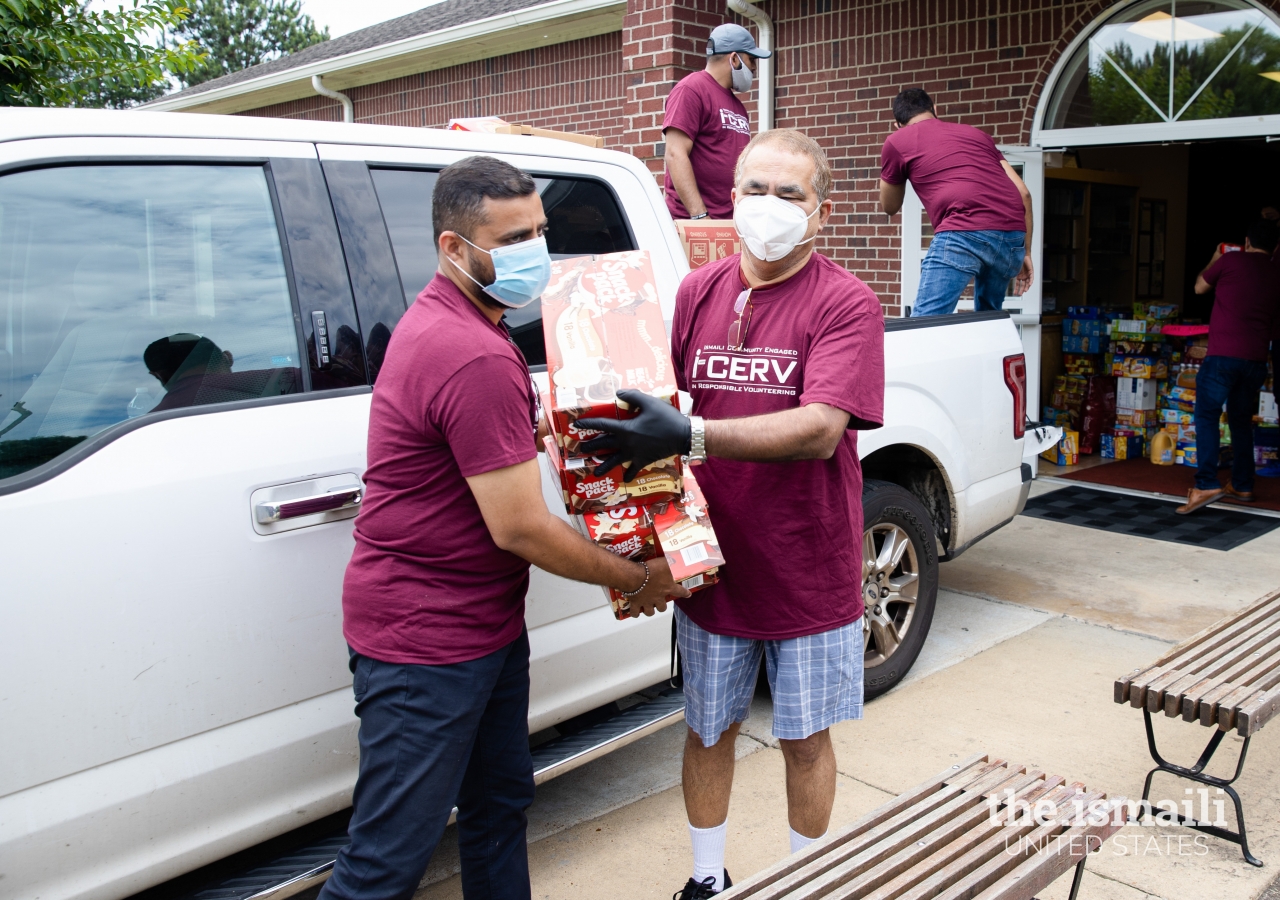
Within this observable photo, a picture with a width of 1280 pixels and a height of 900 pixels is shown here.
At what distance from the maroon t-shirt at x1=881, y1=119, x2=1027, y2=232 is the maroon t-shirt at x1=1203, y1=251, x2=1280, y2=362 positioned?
2.83m

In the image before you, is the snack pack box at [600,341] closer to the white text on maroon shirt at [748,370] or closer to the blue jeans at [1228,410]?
A: the white text on maroon shirt at [748,370]

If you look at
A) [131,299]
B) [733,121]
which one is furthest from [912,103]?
[131,299]

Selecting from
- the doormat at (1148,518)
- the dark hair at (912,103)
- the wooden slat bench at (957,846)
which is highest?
the dark hair at (912,103)

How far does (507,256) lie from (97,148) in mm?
941

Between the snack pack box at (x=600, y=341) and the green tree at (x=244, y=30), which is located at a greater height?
the green tree at (x=244, y=30)

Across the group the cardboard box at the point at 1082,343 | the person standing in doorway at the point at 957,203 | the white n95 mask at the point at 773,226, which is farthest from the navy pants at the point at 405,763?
the cardboard box at the point at 1082,343

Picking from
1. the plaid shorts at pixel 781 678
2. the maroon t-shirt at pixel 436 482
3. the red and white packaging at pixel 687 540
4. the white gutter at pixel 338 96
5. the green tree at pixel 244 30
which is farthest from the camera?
the green tree at pixel 244 30

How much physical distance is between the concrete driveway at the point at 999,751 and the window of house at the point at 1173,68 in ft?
10.6

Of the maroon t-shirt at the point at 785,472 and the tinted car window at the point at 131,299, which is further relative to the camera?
the maroon t-shirt at the point at 785,472

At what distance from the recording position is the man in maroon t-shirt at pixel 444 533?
82.6 inches

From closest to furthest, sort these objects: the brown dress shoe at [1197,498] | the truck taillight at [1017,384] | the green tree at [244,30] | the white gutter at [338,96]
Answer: the truck taillight at [1017,384]
the brown dress shoe at [1197,498]
the white gutter at [338,96]
the green tree at [244,30]

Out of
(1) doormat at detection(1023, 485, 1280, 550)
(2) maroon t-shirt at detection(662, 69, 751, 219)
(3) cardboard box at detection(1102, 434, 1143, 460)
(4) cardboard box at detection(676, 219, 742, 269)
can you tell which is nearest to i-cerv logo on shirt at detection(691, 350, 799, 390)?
(4) cardboard box at detection(676, 219, 742, 269)

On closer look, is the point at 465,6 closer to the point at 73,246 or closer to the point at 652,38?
the point at 652,38

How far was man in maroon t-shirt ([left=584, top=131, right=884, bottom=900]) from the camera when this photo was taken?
244cm
